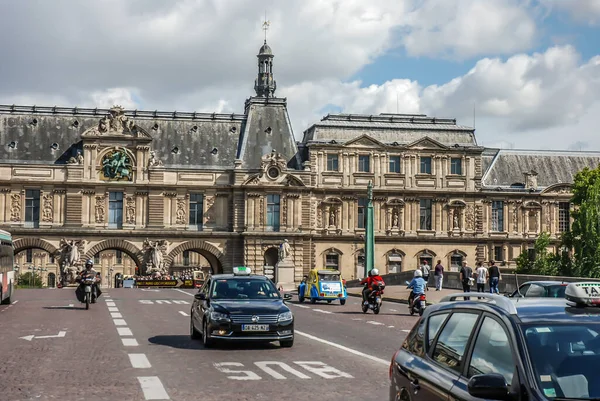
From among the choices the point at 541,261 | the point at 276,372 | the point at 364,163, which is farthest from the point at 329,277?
the point at 364,163

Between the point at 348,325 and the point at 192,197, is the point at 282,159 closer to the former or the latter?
the point at 192,197

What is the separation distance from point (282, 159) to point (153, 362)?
61.4 m

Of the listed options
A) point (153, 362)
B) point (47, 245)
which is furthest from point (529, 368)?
point (47, 245)

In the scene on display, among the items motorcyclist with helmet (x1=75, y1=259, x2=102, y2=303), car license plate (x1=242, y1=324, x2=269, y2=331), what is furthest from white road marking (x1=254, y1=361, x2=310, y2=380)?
motorcyclist with helmet (x1=75, y1=259, x2=102, y2=303)

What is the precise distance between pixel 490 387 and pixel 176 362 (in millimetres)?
11091

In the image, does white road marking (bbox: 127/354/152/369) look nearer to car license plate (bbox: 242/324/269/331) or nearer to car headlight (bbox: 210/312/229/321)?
car headlight (bbox: 210/312/229/321)

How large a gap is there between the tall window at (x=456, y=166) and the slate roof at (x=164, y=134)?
13.4 meters

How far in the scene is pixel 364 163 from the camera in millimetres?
78938

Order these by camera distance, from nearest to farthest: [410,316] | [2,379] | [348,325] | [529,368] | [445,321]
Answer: [529,368], [445,321], [2,379], [348,325], [410,316]

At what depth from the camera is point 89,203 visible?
7588 centimetres

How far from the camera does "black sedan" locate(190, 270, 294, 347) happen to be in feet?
61.8

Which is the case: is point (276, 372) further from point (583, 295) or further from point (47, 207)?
point (47, 207)

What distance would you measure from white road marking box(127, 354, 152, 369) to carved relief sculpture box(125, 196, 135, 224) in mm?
59765

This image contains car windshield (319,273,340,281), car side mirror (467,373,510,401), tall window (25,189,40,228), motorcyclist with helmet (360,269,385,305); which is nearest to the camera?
car side mirror (467,373,510,401)
